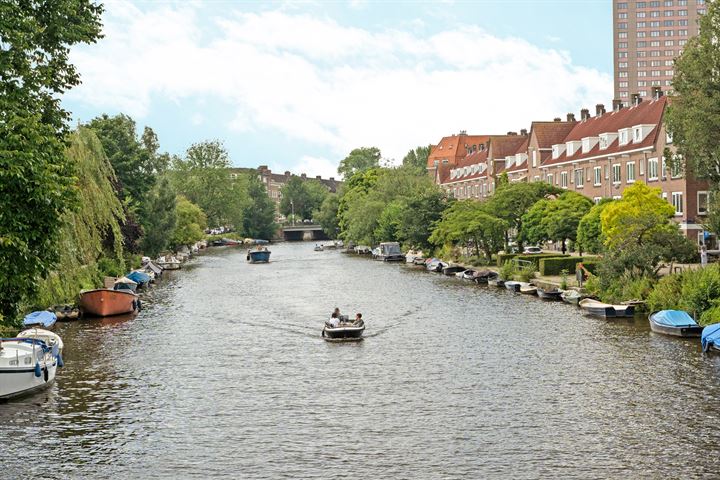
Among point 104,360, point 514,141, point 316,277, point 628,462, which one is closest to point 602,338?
point 628,462

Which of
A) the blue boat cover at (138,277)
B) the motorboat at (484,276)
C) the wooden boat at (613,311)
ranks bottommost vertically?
the wooden boat at (613,311)

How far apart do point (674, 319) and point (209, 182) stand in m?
130

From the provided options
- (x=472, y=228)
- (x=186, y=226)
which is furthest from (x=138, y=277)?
(x=186, y=226)

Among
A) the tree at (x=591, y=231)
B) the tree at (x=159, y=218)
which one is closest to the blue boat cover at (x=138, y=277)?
the tree at (x=159, y=218)

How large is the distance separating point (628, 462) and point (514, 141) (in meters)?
109

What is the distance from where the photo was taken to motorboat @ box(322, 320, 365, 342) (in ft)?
129

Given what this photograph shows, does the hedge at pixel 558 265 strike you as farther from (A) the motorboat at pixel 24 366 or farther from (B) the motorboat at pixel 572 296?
(A) the motorboat at pixel 24 366

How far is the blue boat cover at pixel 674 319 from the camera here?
37.2m

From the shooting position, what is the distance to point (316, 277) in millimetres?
76562

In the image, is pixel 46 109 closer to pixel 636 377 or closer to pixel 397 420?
pixel 397 420

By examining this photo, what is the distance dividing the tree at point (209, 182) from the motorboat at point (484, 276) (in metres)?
Result: 97.3

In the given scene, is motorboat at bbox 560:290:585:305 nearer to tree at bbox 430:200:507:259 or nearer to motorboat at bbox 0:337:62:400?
→ tree at bbox 430:200:507:259

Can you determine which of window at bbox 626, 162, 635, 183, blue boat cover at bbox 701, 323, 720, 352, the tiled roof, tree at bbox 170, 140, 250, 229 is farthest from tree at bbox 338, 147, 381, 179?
blue boat cover at bbox 701, 323, 720, 352

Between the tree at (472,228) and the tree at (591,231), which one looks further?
the tree at (472,228)
